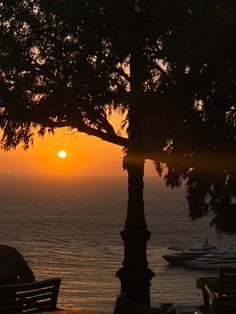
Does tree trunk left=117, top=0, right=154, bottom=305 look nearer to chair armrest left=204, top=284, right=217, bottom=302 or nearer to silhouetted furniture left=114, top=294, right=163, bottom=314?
chair armrest left=204, top=284, right=217, bottom=302

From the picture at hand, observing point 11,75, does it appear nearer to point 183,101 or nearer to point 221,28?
point 183,101

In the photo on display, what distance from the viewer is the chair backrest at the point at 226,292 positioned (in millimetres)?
5988

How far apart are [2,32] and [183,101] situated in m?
3.52

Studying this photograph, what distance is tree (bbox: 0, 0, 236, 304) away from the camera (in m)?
9.69

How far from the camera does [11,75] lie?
10.9 metres

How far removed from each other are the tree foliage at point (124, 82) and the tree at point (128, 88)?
18mm

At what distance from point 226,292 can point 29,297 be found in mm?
2242

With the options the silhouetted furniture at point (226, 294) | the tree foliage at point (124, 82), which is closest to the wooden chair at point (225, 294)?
the silhouetted furniture at point (226, 294)

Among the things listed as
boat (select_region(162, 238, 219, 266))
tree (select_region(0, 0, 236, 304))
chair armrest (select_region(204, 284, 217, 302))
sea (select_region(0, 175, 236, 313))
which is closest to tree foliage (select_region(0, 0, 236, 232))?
tree (select_region(0, 0, 236, 304))

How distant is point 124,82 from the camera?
434 inches

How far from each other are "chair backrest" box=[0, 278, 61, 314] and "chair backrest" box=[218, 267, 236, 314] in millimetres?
1889

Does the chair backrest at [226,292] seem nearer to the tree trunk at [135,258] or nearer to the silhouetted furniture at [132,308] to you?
the silhouetted furniture at [132,308]

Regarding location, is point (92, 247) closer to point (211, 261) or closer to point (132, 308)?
point (211, 261)

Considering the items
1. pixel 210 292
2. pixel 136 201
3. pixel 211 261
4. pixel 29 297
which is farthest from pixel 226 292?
pixel 211 261
